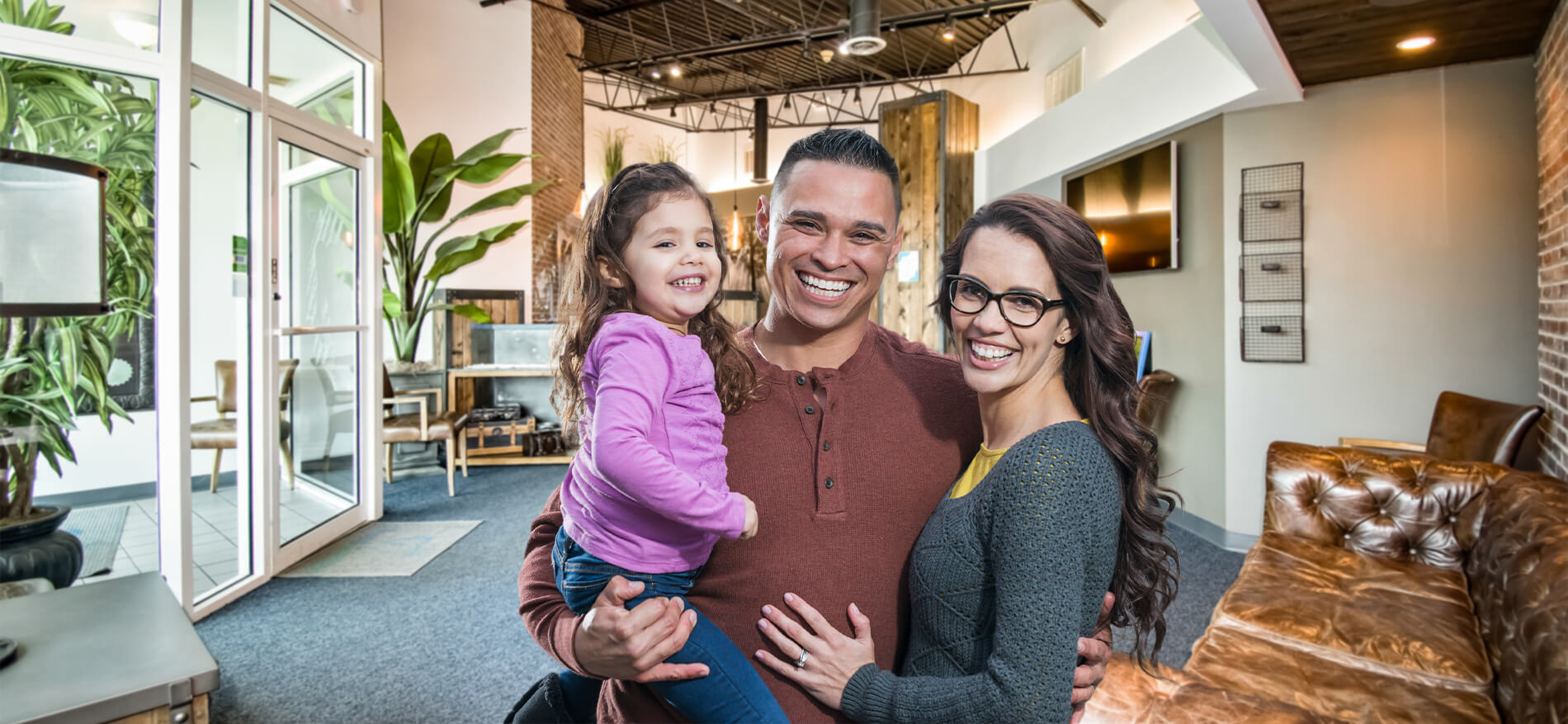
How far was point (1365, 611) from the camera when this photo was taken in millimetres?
2393

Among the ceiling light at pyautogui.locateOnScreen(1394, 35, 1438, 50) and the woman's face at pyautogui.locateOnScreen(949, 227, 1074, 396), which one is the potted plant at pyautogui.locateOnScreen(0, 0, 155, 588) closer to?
the woman's face at pyautogui.locateOnScreen(949, 227, 1074, 396)

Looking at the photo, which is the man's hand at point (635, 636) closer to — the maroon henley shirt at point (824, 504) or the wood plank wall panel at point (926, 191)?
the maroon henley shirt at point (824, 504)

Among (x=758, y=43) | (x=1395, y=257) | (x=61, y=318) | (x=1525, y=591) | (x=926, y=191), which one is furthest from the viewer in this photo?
(x=758, y=43)

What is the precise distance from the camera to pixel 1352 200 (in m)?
4.25

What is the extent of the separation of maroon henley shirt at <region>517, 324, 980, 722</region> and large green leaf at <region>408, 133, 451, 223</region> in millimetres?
A: 6170

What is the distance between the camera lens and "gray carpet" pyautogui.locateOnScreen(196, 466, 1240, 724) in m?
2.64

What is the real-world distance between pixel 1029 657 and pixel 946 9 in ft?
29.7

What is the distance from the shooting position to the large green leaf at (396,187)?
609cm

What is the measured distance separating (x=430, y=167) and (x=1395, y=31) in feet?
22.7

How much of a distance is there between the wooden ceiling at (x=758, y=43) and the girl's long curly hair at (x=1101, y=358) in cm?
→ 856

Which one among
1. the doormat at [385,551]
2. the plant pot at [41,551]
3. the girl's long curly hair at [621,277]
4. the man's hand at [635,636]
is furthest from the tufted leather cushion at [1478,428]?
the plant pot at [41,551]

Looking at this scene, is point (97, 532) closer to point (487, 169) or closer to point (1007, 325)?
point (1007, 325)

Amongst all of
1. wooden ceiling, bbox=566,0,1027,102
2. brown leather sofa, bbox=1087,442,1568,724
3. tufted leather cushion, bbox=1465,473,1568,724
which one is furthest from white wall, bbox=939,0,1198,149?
tufted leather cushion, bbox=1465,473,1568,724

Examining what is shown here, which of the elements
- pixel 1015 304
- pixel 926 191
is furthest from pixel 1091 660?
pixel 926 191
